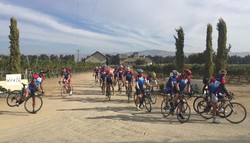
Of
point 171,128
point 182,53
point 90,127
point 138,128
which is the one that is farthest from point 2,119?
point 182,53

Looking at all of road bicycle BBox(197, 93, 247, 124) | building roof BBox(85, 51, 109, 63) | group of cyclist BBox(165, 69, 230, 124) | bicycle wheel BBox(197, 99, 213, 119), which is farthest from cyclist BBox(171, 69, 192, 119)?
building roof BBox(85, 51, 109, 63)

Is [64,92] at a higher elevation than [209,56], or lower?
lower

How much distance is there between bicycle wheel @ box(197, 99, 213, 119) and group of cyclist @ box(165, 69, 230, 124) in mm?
641

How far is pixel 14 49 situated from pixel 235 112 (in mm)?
19802

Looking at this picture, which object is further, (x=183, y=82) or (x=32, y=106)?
(x=32, y=106)

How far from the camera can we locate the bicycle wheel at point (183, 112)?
1328 cm

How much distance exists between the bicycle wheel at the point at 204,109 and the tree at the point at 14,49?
17032 millimetres

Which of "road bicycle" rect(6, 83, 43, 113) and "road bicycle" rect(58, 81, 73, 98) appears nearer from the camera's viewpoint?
"road bicycle" rect(6, 83, 43, 113)

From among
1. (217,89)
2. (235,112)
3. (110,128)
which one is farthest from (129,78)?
(110,128)

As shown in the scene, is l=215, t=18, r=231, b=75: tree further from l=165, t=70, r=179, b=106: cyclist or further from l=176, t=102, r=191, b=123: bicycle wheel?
l=176, t=102, r=191, b=123: bicycle wheel

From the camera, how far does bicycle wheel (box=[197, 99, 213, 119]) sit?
14148mm

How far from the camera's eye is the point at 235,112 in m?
13.2

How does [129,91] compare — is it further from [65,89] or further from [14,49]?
[14,49]

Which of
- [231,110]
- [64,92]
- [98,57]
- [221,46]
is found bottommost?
[231,110]
